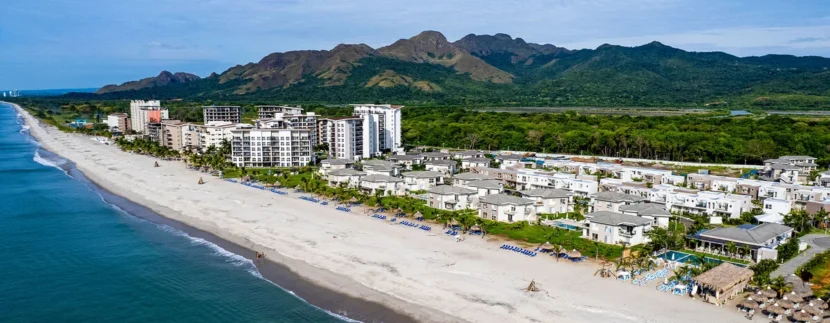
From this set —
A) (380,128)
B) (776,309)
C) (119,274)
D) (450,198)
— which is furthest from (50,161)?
(776,309)

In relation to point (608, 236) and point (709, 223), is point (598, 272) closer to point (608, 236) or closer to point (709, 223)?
point (608, 236)

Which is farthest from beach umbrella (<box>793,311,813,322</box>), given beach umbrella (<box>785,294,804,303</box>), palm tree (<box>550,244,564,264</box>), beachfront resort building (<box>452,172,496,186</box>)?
beachfront resort building (<box>452,172,496,186</box>)

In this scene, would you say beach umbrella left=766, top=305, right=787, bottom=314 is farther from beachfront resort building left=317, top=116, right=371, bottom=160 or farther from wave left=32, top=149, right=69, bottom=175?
wave left=32, top=149, right=69, bottom=175

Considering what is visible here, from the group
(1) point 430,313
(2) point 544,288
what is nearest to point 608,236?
(2) point 544,288

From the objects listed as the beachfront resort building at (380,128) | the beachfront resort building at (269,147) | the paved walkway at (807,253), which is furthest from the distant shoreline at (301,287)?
the beachfront resort building at (380,128)

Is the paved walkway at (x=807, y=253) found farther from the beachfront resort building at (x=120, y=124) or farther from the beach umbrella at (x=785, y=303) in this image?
the beachfront resort building at (x=120, y=124)
